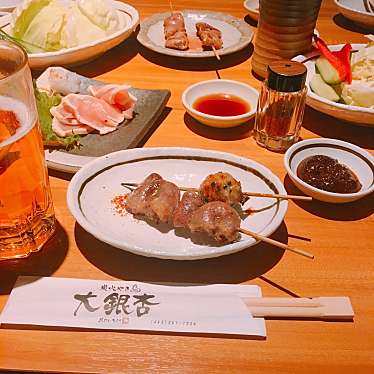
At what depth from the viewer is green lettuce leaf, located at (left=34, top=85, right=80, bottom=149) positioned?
5.49ft

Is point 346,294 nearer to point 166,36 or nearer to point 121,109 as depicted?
point 121,109

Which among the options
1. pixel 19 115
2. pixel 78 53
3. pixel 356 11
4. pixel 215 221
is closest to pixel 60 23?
pixel 78 53

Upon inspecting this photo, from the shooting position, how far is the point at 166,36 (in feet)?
7.86

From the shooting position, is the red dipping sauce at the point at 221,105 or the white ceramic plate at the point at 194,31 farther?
the white ceramic plate at the point at 194,31

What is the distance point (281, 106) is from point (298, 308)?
81cm

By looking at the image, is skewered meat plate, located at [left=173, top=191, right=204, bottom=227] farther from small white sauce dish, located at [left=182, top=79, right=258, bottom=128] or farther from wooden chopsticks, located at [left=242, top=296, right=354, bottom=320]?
small white sauce dish, located at [left=182, top=79, right=258, bottom=128]

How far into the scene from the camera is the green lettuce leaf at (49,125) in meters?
1.67

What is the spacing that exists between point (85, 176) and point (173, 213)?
1.00ft

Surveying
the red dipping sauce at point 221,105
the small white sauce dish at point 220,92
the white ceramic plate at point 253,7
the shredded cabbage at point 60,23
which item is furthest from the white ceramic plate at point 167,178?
the white ceramic plate at point 253,7

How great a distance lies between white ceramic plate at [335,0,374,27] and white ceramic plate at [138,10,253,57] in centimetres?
56

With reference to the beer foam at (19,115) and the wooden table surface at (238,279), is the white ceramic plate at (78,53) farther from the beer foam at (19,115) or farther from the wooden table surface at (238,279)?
the beer foam at (19,115)

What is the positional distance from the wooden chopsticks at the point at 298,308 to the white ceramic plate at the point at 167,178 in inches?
6.0

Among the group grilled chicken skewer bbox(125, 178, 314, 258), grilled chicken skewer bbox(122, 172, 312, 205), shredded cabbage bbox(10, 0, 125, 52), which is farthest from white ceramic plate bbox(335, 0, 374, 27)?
grilled chicken skewer bbox(125, 178, 314, 258)

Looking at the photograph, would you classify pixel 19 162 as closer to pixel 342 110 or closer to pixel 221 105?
pixel 221 105
